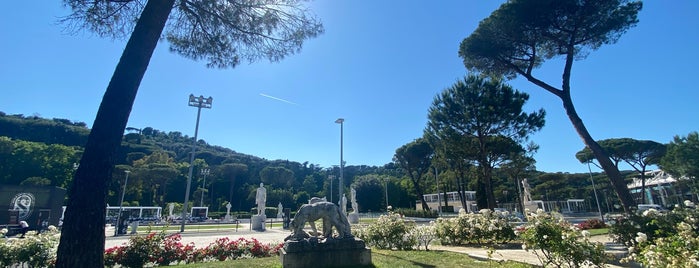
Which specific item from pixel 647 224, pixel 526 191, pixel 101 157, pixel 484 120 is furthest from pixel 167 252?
pixel 526 191

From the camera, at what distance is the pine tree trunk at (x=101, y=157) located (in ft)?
10.4

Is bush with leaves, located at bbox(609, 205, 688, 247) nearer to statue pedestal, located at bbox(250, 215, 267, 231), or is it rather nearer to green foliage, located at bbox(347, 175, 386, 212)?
statue pedestal, located at bbox(250, 215, 267, 231)

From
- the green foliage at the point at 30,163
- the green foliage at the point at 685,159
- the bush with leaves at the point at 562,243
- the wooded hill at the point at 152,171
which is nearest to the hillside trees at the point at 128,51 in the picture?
the bush with leaves at the point at 562,243

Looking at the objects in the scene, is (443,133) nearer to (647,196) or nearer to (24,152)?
(647,196)

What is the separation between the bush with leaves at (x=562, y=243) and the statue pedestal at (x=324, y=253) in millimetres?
3185

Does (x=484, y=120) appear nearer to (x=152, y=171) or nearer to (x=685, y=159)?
(x=685, y=159)

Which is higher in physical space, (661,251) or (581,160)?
(581,160)

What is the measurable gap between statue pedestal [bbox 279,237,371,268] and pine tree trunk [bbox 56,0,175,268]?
3314 mm

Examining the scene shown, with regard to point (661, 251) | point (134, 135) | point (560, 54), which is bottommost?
point (661, 251)

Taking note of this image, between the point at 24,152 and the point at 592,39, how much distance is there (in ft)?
213

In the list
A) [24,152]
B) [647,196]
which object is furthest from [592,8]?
[24,152]

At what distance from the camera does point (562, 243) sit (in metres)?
4.11

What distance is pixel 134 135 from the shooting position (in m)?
86.7

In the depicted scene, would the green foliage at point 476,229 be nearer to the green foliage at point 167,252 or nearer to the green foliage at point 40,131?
the green foliage at point 167,252
